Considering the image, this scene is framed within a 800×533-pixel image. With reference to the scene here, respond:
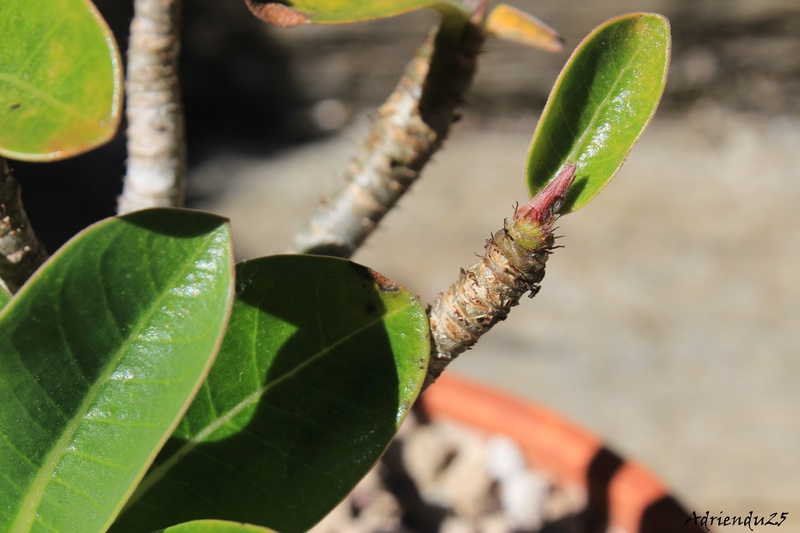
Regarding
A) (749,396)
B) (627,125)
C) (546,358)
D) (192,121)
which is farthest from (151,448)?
(192,121)

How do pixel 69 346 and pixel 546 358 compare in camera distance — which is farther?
pixel 546 358

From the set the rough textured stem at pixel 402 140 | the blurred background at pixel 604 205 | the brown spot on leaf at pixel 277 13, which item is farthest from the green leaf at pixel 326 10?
the blurred background at pixel 604 205

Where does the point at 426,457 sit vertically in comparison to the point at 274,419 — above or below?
below

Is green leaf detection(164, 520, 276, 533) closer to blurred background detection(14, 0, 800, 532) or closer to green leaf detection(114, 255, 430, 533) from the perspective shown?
green leaf detection(114, 255, 430, 533)

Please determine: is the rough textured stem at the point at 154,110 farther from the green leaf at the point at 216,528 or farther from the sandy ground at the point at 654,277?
the sandy ground at the point at 654,277

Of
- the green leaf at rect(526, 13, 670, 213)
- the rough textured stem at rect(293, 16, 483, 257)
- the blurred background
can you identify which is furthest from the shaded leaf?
the blurred background

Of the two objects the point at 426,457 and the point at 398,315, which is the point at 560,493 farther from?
the point at 398,315

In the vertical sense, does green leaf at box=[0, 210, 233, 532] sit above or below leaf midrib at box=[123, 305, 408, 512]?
above

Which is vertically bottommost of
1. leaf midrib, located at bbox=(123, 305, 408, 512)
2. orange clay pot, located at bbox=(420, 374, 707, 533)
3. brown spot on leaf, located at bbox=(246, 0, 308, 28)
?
orange clay pot, located at bbox=(420, 374, 707, 533)
